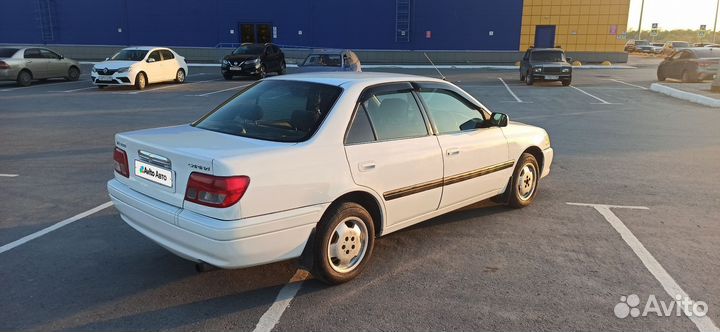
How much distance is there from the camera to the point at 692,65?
22344 millimetres

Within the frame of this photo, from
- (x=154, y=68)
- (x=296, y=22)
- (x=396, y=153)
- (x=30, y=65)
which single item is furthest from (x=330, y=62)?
(x=296, y=22)

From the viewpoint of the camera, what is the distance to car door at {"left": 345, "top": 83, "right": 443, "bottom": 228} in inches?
153

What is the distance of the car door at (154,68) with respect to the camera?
1888 centimetres

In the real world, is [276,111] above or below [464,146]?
above

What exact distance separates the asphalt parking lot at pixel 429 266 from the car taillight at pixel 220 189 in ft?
2.55

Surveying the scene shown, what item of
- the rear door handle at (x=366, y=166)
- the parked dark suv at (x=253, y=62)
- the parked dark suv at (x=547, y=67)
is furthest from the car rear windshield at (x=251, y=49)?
the rear door handle at (x=366, y=166)

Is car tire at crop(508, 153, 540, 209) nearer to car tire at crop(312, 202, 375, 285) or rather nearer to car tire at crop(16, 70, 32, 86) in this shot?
car tire at crop(312, 202, 375, 285)

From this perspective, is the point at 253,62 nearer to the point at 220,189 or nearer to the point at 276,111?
the point at 276,111

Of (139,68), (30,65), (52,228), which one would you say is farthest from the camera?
(30,65)

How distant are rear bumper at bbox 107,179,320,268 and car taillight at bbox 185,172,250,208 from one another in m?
0.12

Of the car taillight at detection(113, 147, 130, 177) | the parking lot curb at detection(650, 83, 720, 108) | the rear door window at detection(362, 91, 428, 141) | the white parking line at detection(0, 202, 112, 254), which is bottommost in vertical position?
the white parking line at detection(0, 202, 112, 254)

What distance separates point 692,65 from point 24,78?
26486 millimetres

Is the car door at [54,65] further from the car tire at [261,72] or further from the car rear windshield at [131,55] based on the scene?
the car tire at [261,72]

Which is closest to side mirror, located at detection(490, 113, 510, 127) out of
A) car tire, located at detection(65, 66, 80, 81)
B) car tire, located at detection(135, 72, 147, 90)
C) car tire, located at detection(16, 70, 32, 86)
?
car tire, located at detection(135, 72, 147, 90)
